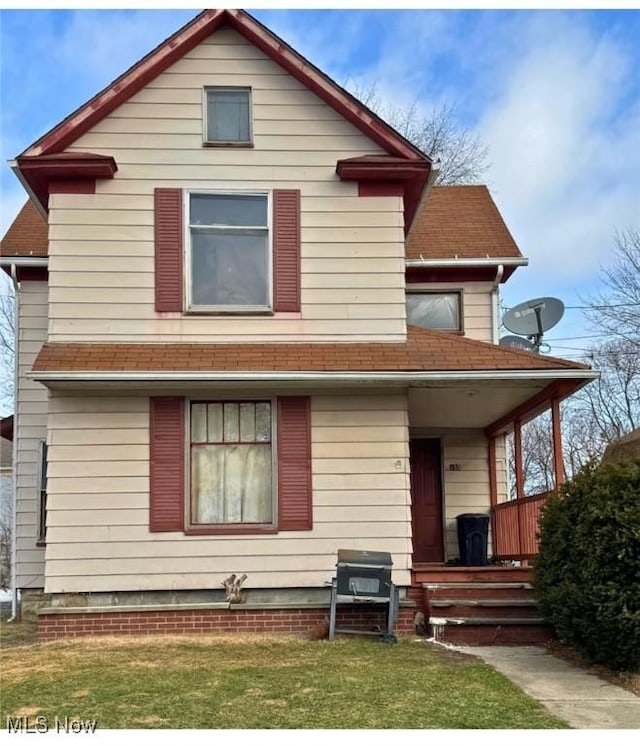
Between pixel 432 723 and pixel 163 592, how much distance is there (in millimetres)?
4920

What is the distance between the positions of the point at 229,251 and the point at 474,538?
5.47m

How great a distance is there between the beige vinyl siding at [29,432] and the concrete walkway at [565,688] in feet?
23.0

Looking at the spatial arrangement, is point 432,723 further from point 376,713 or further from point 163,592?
point 163,592

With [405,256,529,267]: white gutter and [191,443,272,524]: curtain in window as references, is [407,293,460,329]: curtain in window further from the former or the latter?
[191,443,272,524]: curtain in window

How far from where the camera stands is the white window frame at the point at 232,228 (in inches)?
416

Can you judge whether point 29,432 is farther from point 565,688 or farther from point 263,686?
point 565,688

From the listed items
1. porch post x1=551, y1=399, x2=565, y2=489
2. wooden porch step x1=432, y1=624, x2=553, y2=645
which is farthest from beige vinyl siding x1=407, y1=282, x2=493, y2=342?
wooden porch step x1=432, y1=624, x2=553, y2=645

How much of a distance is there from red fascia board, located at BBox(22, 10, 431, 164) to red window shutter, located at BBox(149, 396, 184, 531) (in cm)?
341

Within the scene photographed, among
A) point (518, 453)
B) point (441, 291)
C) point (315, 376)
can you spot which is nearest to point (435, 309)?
point (441, 291)

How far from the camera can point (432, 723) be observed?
18.5 ft

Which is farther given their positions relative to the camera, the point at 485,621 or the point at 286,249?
the point at 286,249

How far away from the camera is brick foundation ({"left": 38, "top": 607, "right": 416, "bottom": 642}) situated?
31.8 ft

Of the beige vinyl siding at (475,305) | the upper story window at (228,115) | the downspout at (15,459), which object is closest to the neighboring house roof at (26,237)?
the downspout at (15,459)

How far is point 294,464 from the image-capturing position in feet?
33.5
